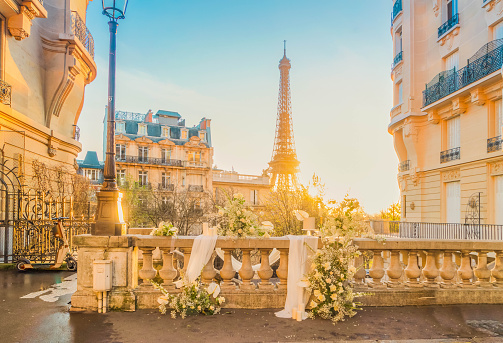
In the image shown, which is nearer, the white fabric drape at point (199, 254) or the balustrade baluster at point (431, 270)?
the white fabric drape at point (199, 254)

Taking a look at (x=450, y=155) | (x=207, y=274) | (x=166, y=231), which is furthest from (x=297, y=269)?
(x=450, y=155)

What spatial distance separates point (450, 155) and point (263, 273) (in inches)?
733

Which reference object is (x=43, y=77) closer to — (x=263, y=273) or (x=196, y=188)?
(x=263, y=273)

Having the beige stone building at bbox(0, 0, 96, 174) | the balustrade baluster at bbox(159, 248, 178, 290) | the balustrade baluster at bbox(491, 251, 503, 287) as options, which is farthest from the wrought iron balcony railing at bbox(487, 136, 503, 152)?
the beige stone building at bbox(0, 0, 96, 174)

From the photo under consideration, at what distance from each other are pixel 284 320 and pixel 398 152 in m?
23.3

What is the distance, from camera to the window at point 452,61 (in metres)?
20.0

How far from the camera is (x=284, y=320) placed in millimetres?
4902

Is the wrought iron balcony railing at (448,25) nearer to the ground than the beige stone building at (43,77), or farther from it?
farther from it

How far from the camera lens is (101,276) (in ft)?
16.5

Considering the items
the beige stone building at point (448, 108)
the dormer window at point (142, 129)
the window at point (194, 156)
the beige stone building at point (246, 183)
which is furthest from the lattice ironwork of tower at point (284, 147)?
the beige stone building at point (448, 108)

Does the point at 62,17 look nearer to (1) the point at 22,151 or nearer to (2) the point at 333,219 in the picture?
(1) the point at 22,151

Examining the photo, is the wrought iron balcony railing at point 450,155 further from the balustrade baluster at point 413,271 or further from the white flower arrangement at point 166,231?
the white flower arrangement at point 166,231

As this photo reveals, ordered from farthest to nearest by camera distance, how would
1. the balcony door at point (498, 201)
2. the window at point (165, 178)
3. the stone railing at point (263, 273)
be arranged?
the window at point (165, 178)
the balcony door at point (498, 201)
the stone railing at point (263, 273)

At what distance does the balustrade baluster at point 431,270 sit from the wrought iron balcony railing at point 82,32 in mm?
16115
